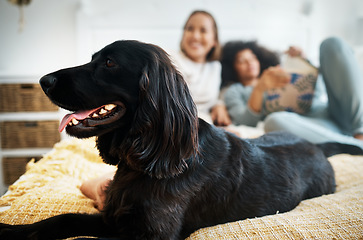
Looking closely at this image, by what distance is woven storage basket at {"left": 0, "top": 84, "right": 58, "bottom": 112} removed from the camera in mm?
2578

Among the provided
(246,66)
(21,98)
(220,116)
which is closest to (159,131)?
(220,116)

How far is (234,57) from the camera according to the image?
9.29 ft

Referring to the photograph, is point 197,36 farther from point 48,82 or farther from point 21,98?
point 48,82

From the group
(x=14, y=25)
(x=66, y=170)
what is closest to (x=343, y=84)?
(x=66, y=170)

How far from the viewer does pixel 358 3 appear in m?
3.49

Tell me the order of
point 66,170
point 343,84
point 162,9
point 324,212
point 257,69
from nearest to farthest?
point 324,212
point 66,170
point 343,84
point 257,69
point 162,9

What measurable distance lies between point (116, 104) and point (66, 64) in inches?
112

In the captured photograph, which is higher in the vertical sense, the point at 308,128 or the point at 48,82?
the point at 48,82

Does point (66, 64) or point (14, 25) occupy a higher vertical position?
point (14, 25)

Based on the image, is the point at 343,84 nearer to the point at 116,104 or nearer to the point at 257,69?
the point at 257,69

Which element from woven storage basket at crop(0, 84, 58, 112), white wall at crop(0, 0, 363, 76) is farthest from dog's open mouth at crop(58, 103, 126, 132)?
white wall at crop(0, 0, 363, 76)

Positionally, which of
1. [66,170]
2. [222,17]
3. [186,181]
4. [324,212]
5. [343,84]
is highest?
[222,17]

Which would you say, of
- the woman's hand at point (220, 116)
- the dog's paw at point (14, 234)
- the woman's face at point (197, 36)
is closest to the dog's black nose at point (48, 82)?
the dog's paw at point (14, 234)

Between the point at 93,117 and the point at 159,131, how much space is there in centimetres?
19
